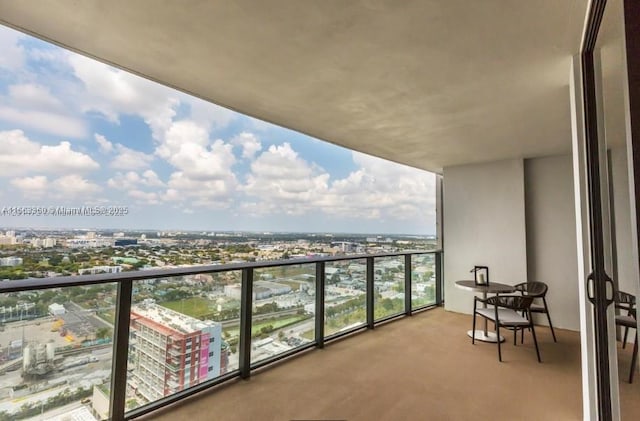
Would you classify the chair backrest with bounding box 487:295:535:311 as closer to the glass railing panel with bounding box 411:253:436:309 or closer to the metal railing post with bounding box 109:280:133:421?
the glass railing panel with bounding box 411:253:436:309

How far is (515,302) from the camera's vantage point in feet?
11.8

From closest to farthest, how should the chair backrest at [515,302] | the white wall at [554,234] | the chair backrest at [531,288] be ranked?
1. the chair backrest at [515,302]
2. the chair backrest at [531,288]
3. the white wall at [554,234]

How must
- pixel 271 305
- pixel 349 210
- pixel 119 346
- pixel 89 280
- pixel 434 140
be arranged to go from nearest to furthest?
pixel 89 280
pixel 119 346
pixel 271 305
pixel 434 140
pixel 349 210

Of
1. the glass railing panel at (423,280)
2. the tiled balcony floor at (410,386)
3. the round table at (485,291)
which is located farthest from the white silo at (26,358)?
the glass railing panel at (423,280)

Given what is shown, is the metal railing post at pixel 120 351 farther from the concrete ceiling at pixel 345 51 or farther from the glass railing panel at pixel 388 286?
the glass railing panel at pixel 388 286

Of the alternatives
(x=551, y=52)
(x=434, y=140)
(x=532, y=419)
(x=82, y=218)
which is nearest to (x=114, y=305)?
(x=82, y=218)

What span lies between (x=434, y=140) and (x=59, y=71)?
3.78m

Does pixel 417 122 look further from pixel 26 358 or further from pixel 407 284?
pixel 26 358

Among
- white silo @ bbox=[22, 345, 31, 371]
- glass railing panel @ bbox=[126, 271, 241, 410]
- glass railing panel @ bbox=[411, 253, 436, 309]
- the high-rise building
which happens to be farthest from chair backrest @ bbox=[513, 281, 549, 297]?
white silo @ bbox=[22, 345, 31, 371]

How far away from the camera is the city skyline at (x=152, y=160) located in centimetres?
201

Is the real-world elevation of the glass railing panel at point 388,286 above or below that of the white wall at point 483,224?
below

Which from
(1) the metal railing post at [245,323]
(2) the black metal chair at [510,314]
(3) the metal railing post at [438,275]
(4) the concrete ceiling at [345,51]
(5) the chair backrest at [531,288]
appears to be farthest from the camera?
(3) the metal railing post at [438,275]

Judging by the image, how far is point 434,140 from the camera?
4039mm

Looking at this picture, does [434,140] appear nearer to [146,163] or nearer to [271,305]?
[271,305]
